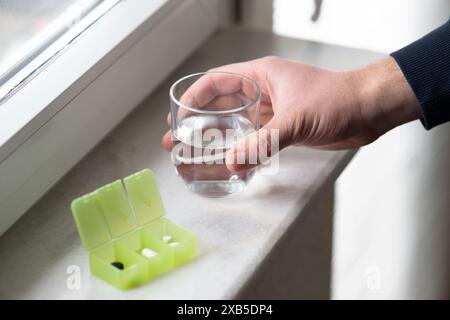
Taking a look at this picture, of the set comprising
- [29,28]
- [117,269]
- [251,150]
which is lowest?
[117,269]


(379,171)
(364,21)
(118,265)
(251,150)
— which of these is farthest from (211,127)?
(379,171)

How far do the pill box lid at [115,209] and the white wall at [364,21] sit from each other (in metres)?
0.52

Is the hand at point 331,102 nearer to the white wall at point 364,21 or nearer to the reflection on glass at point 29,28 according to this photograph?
the reflection on glass at point 29,28

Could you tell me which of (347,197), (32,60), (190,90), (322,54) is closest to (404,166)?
(347,197)

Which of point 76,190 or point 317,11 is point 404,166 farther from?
point 76,190

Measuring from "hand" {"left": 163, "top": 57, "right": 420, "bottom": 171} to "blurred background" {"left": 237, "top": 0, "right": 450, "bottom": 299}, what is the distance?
297mm

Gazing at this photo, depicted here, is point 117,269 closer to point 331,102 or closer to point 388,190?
point 331,102

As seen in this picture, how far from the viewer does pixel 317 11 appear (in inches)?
46.2

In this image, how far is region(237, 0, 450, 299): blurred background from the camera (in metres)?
1.17

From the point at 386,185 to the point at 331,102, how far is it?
557 mm

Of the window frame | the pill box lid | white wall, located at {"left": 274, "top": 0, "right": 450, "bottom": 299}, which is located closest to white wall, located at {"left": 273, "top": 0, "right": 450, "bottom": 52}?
white wall, located at {"left": 274, "top": 0, "right": 450, "bottom": 299}

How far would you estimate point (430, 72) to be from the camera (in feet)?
2.88

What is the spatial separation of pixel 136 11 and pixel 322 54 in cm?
32

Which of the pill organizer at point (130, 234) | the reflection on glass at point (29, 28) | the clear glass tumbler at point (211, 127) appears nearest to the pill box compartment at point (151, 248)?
the pill organizer at point (130, 234)
